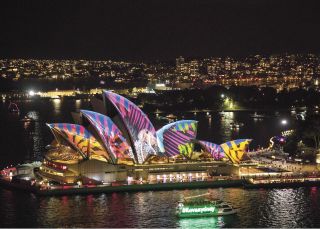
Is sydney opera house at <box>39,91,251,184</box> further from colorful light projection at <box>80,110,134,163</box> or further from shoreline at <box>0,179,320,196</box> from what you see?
shoreline at <box>0,179,320,196</box>

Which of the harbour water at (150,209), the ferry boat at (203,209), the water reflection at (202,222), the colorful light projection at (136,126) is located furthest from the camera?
the colorful light projection at (136,126)

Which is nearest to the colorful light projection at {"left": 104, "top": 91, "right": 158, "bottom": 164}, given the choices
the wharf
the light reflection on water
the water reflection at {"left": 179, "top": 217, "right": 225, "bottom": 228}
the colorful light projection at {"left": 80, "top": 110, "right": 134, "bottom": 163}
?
the colorful light projection at {"left": 80, "top": 110, "right": 134, "bottom": 163}

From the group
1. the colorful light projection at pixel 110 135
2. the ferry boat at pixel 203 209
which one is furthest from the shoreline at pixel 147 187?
the ferry boat at pixel 203 209

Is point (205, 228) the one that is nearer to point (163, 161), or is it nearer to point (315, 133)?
point (163, 161)

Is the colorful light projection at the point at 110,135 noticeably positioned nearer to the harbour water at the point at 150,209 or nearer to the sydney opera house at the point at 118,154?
the sydney opera house at the point at 118,154

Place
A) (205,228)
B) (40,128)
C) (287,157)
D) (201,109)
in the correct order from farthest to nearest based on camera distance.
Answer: (201,109)
(40,128)
(287,157)
(205,228)

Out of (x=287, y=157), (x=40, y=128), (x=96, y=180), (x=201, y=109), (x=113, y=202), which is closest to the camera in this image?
(x=113, y=202)

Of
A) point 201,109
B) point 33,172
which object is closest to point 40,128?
point 33,172
